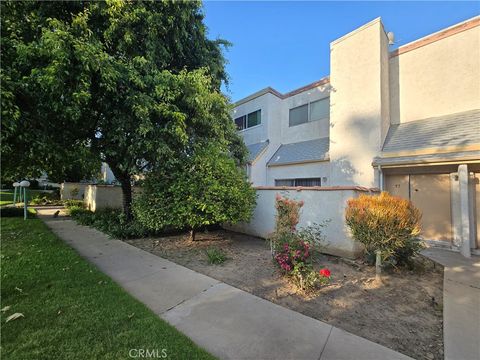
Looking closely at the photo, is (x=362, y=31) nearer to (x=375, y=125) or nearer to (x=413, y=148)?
(x=375, y=125)

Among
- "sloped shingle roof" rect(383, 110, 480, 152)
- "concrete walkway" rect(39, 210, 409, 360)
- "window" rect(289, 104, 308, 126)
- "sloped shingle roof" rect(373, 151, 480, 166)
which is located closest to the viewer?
"concrete walkway" rect(39, 210, 409, 360)

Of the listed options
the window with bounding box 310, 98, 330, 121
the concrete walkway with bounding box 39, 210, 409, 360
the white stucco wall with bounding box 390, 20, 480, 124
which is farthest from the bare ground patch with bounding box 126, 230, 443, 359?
the window with bounding box 310, 98, 330, 121

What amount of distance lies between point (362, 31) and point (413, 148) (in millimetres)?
5224

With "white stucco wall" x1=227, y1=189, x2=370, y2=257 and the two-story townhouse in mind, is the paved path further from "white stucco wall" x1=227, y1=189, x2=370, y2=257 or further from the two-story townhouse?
the two-story townhouse

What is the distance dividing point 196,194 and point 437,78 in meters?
9.45

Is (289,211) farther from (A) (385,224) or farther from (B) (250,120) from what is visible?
(B) (250,120)

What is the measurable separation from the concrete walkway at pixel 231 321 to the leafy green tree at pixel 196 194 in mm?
1688

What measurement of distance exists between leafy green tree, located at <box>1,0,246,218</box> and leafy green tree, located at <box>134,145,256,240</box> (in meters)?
0.61

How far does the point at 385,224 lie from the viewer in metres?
4.73

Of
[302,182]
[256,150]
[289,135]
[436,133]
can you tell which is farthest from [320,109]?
[436,133]

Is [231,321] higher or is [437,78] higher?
[437,78]

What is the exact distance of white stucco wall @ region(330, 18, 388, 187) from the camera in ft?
31.0

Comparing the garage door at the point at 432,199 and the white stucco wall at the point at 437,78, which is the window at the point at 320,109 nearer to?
the white stucco wall at the point at 437,78

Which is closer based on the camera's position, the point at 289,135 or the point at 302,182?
the point at 302,182
